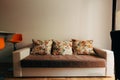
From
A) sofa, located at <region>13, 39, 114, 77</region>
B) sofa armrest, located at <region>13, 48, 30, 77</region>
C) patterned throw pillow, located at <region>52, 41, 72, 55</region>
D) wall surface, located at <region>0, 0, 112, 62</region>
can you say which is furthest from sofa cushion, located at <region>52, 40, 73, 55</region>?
sofa armrest, located at <region>13, 48, 30, 77</region>

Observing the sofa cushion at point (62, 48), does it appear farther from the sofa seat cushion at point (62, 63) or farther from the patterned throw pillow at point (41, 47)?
the sofa seat cushion at point (62, 63)

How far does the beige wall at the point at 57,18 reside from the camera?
4125mm

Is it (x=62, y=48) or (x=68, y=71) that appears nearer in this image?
(x=68, y=71)

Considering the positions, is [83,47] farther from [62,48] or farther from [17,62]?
[17,62]

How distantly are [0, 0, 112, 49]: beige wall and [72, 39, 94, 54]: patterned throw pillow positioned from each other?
0.35 m

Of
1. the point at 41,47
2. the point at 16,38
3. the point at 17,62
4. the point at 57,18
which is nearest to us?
the point at 17,62

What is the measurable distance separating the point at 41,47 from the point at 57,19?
976 mm

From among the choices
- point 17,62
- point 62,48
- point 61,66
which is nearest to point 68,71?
point 61,66

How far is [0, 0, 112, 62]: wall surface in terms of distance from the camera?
13.5 feet

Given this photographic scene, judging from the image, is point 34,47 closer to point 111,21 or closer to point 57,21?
point 57,21

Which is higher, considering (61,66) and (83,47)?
(83,47)

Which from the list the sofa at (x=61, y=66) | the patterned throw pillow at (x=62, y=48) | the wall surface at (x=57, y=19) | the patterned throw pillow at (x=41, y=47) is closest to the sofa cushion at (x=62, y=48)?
the patterned throw pillow at (x=62, y=48)

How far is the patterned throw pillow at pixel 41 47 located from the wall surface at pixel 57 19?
1.23ft

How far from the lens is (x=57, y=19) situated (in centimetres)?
417
